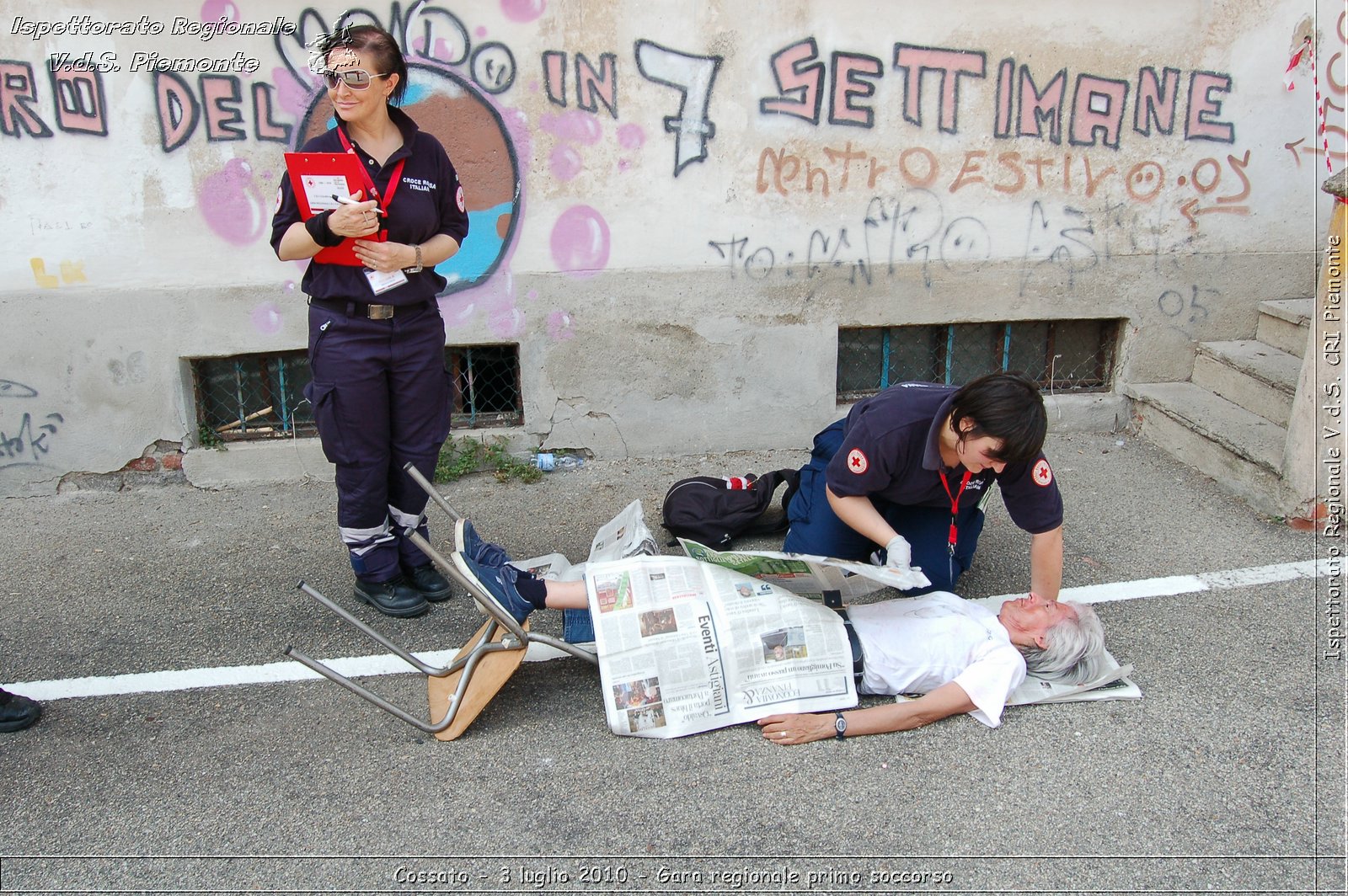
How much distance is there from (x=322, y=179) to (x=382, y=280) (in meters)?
0.34

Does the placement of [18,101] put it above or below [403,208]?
above

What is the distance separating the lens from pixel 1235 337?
505 centimetres

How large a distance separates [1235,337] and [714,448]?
108 inches

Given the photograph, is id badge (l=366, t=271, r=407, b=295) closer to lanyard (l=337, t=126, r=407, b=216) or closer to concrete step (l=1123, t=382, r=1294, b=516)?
lanyard (l=337, t=126, r=407, b=216)

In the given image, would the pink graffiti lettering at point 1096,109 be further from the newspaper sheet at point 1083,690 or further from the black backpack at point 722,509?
the newspaper sheet at point 1083,690

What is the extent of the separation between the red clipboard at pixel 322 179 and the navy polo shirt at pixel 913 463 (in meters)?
1.61

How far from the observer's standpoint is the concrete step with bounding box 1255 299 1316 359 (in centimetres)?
468

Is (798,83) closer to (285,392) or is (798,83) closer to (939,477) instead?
(939,477)

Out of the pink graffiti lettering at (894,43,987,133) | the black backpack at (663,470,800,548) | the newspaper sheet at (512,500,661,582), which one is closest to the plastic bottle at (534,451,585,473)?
the black backpack at (663,470,800,548)

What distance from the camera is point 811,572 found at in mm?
2885

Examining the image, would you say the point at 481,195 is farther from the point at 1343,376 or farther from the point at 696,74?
the point at 1343,376

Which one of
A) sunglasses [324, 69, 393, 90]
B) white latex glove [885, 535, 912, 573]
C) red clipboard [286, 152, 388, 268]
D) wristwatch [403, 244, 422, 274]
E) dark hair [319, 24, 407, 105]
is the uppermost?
dark hair [319, 24, 407, 105]

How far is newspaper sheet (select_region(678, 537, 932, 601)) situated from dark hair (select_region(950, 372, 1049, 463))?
0.43 metres

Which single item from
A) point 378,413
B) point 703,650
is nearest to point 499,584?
point 703,650
